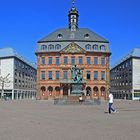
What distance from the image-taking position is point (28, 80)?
462 ft

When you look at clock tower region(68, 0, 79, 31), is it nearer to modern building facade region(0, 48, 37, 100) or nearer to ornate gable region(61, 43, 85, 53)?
ornate gable region(61, 43, 85, 53)

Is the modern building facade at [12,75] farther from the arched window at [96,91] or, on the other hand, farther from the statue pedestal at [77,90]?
the statue pedestal at [77,90]

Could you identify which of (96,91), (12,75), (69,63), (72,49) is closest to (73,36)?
(72,49)

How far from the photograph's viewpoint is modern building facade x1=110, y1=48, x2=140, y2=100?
117688 mm

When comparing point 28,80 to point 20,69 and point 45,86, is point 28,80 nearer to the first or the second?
point 20,69

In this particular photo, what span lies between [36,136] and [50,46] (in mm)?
90569

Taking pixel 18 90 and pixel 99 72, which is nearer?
pixel 99 72

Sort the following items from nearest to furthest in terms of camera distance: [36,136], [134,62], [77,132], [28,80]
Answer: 1. [36,136]
2. [77,132]
3. [134,62]
4. [28,80]

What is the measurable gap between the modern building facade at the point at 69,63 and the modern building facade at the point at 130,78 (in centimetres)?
1846

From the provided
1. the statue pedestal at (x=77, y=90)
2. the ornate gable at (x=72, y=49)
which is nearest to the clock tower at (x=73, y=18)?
the ornate gable at (x=72, y=49)

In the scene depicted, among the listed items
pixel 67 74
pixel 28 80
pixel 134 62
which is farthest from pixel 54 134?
pixel 28 80

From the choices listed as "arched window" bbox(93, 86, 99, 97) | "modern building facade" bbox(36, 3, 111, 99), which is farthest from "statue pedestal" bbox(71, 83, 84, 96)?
"arched window" bbox(93, 86, 99, 97)

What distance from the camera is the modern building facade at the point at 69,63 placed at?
332 ft

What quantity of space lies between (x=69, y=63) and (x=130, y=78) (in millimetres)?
29352
